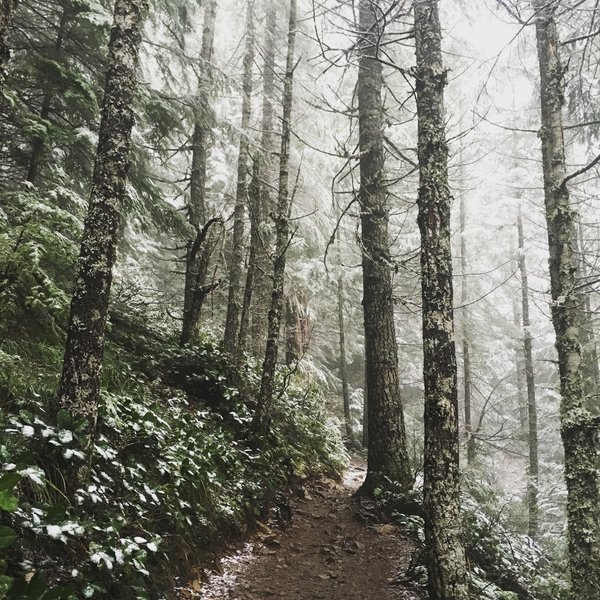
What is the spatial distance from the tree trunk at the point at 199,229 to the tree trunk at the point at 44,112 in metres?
2.28

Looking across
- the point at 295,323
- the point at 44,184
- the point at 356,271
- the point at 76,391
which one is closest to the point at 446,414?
the point at 76,391

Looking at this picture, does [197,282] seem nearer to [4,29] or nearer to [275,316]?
[275,316]

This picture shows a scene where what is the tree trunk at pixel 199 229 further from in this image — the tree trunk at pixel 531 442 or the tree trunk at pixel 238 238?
the tree trunk at pixel 531 442

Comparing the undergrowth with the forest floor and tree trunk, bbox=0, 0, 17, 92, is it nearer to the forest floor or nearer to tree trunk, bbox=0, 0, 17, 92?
the forest floor

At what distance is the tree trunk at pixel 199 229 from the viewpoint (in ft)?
26.9

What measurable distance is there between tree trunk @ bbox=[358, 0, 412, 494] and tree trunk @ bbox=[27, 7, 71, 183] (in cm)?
458

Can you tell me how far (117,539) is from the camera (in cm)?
345

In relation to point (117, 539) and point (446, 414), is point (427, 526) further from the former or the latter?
point (117, 539)

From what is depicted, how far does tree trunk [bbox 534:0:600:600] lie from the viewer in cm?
556

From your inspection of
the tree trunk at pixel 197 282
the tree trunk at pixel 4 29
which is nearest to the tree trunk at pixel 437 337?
the tree trunk at pixel 4 29

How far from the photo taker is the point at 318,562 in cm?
563

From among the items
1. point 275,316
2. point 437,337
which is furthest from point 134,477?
point 275,316

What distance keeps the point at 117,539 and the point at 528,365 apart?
1537cm

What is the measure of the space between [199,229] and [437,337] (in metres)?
5.48
